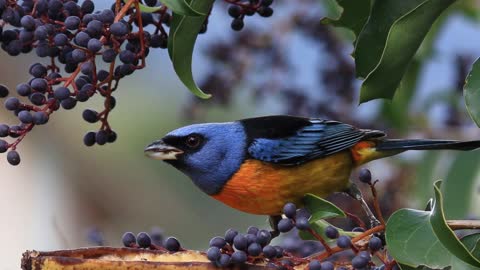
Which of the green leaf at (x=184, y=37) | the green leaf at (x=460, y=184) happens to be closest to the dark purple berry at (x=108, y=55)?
the green leaf at (x=184, y=37)

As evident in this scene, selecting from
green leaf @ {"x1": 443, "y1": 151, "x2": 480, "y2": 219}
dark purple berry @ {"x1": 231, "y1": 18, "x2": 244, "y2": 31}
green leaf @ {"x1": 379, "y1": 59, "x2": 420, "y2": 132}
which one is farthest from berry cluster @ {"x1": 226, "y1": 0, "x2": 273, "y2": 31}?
green leaf @ {"x1": 379, "y1": 59, "x2": 420, "y2": 132}

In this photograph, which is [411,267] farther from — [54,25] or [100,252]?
[54,25]

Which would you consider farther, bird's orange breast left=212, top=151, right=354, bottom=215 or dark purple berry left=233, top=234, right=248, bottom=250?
bird's orange breast left=212, top=151, right=354, bottom=215

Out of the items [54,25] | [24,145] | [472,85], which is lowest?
[24,145]

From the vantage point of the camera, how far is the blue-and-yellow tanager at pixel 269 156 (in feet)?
9.87

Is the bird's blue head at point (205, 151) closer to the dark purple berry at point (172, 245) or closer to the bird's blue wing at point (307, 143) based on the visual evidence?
the bird's blue wing at point (307, 143)

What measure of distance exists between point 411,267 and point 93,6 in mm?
917

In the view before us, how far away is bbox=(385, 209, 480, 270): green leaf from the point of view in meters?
2.01

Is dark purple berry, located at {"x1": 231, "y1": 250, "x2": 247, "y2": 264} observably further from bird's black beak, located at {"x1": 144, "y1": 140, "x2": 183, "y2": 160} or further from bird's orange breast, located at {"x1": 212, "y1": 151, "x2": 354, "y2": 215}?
bird's black beak, located at {"x1": 144, "y1": 140, "x2": 183, "y2": 160}

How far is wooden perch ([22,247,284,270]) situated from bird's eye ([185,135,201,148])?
33.7 inches

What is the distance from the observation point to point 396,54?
222 centimetres

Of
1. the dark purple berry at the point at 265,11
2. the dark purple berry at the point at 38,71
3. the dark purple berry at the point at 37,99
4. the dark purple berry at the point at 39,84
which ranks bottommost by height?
the dark purple berry at the point at 37,99

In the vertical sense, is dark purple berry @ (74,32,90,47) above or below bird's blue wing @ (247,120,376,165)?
above

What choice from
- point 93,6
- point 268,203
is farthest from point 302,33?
point 93,6
